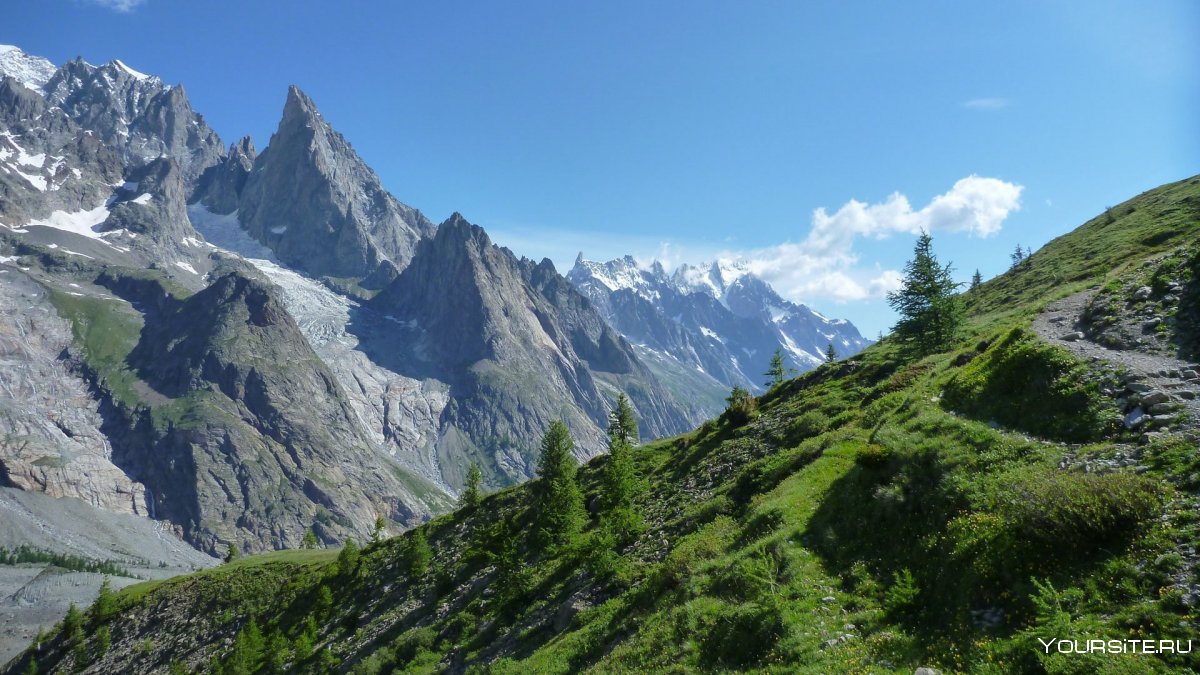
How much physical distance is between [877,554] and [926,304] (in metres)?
36.9

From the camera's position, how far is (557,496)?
44.0 m

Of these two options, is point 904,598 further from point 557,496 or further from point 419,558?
point 419,558

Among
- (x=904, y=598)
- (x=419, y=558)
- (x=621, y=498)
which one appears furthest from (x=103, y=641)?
(x=904, y=598)

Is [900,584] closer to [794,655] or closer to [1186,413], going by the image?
[794,655]

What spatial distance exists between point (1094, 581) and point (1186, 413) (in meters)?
7.46

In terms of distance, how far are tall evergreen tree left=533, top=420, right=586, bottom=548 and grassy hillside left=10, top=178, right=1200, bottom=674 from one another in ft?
5.77

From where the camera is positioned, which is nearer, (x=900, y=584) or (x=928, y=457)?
(x=900, y=584)

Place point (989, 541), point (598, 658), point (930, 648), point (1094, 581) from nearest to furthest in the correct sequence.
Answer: point (1094, 581), point (930, 648), point (989, 541), point (598, 658)

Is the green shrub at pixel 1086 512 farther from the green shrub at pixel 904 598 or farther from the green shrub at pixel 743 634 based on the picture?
the green shrub at pixel 743 634

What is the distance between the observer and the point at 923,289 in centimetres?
4809

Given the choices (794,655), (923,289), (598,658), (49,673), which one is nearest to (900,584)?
(794,655)

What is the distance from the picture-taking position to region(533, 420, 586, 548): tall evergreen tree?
3916 centimetres

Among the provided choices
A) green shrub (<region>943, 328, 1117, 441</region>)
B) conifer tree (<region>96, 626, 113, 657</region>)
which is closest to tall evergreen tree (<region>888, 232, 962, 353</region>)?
green shrub (<region>943, 328, 1117, 441</region>)

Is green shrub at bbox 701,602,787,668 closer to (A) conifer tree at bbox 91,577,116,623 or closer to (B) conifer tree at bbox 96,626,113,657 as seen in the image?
(B) conifer tree at bbox 96,626,113,657
